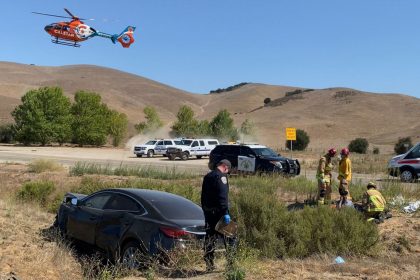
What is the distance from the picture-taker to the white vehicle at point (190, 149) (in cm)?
4722

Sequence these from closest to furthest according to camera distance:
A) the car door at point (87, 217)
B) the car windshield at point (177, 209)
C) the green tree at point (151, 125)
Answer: the car windshield at point (177, 209) → the car door at point (87, 217) → the green tree at point (151, 125)

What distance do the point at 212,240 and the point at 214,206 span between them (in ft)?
1.76

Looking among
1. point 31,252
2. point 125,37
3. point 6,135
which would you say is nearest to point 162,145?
point 125,37

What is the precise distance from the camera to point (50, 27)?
48094 millimetres

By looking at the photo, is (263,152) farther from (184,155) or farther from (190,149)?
(190,149)

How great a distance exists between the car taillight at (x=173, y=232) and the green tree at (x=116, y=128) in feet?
229

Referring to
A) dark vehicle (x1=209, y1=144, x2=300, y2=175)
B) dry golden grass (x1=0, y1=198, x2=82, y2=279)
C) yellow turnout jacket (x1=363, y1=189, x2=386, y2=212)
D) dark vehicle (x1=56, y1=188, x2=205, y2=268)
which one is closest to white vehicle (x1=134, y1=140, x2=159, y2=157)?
dark vehicle (x1=209, y1=144, x2=300, y2=175)

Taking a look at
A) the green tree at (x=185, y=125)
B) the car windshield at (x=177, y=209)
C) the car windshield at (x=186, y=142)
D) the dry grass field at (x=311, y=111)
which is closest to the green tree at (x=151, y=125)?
the dry grass field at (x=311, y=111)

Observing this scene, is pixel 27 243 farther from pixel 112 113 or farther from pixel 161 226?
pixel 112 113

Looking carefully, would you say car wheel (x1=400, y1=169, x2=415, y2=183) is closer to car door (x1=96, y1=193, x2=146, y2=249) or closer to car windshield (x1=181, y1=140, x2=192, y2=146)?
car door (x1=96, y1=193, x2=146, y2=249)

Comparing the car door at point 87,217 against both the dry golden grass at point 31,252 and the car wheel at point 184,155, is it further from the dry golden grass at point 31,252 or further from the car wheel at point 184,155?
the car wheel at point 184,155

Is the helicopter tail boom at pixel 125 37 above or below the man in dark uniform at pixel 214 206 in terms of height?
above

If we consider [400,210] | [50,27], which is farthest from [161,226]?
[50,27]

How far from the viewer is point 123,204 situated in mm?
9430
